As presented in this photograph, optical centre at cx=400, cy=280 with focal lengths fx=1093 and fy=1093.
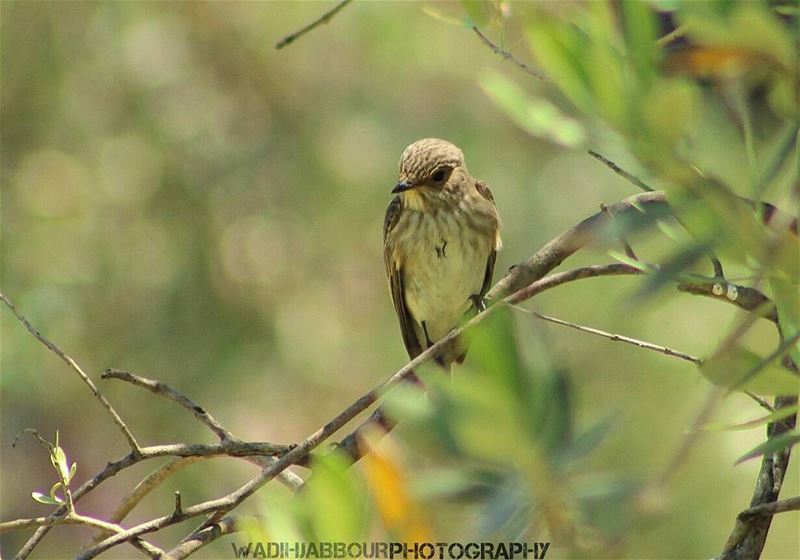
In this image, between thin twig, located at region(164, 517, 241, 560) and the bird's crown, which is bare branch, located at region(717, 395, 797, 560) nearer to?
thin twig, located at region(164, 517, 241, 560)

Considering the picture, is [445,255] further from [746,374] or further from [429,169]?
[746,374]

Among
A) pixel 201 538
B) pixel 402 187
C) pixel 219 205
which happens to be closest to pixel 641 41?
pixel 201 538

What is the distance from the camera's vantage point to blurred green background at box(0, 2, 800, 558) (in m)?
6.34

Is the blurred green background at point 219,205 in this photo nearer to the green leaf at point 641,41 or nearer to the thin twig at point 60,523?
the thin twig at point 60,523

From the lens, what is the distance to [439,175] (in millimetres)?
4711

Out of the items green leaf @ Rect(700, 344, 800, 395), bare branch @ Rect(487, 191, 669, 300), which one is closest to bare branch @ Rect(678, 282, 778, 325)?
bare branch @ Rect(487, 191, 669, 300)

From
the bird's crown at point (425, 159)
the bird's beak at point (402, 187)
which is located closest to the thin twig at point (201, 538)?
the bird's beak at point (402, 187)

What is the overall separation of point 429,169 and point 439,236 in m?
0.29

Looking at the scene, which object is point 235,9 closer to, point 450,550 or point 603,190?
point 603,190

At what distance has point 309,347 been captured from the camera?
6523mm

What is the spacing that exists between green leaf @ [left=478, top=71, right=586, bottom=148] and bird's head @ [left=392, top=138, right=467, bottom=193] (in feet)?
11.5

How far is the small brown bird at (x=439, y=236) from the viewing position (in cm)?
465

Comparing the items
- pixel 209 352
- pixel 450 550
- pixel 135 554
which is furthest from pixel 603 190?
pixel 450 550

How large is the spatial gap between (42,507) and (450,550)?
210 inches
